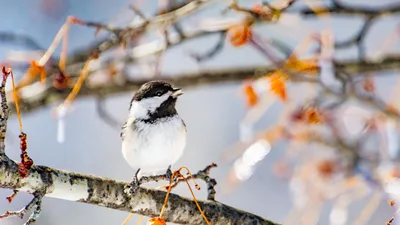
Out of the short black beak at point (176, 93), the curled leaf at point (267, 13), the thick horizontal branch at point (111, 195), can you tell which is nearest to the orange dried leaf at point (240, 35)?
the curled leaf at point (267, 13)

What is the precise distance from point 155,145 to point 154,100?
0.39 feet

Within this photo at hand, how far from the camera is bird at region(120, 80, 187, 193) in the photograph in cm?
109

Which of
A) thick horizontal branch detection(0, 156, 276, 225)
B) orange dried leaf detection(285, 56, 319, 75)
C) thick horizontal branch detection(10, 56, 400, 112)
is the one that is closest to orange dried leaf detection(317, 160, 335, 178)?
thick horizontal branch detection(10, 56, 400, 112)

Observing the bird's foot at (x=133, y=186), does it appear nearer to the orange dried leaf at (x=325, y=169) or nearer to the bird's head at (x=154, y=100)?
the bird's head at (x=154, y=100)

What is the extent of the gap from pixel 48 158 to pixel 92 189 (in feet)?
6.77

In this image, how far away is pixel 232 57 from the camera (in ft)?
10.1

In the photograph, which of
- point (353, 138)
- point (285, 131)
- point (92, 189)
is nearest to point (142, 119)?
point (92, 189)

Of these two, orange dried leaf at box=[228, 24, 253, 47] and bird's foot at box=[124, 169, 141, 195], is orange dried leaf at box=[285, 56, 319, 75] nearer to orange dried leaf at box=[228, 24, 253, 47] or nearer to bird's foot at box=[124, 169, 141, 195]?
orange dried leaf at box=[228, 24, 253, 47]

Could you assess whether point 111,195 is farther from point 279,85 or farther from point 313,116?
point 313,116

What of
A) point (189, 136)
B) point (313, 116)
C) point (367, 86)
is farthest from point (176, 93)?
point (189, 136)

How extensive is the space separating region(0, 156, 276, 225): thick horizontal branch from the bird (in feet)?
0.11

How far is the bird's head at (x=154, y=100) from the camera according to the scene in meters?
1.18

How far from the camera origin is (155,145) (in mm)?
1104

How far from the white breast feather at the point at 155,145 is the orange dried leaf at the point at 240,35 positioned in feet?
0.85
